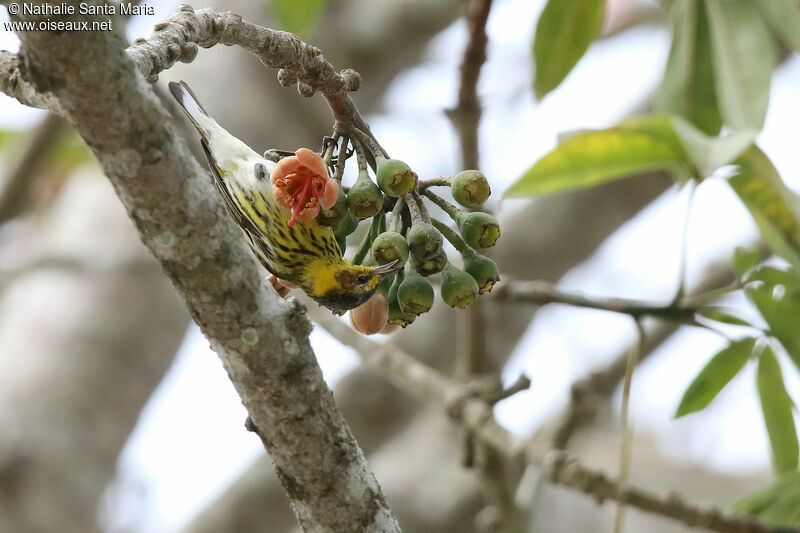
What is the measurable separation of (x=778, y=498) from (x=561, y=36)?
5.18 ft

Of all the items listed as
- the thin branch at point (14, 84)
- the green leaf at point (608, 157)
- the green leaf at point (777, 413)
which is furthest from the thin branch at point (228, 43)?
the green leaf at point (777, 413)

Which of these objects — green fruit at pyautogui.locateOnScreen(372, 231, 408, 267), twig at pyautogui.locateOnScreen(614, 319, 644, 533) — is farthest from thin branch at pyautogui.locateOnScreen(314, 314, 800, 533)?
green fruit at pyautogui.locateOnScreen(372, 231, 408, 267)

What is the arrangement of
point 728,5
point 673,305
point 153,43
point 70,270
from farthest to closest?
point 70,270, point 728,5, point 673,305, point 153,43

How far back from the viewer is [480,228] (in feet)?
5.14

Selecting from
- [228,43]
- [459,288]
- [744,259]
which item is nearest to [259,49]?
[228,43]

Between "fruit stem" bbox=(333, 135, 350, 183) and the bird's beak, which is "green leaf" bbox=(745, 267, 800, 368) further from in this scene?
"fruit stem" bbox=(333, 135, 350, 183)

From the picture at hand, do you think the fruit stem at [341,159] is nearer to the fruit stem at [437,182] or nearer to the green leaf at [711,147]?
the fruit stem at [437,182]

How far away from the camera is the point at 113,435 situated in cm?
425

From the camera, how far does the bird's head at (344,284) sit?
177 centimetres

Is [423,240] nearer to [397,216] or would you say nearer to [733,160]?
[397,216]

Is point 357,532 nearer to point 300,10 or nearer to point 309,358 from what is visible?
point 309,358

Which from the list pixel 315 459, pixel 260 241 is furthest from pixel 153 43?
pixel 260 241

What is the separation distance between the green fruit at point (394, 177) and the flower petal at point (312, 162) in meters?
0.14

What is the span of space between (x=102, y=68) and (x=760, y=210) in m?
1.61
